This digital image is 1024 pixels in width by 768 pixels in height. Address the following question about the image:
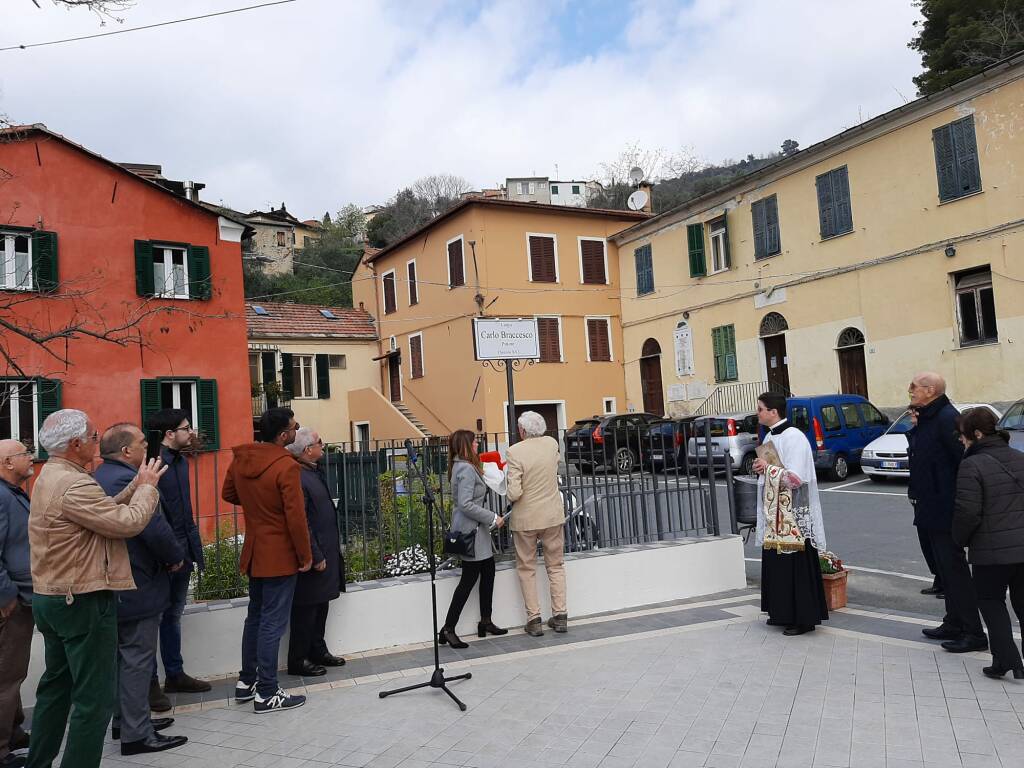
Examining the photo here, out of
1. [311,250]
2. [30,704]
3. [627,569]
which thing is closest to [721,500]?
[627,569]

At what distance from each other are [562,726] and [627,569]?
9.02 ft

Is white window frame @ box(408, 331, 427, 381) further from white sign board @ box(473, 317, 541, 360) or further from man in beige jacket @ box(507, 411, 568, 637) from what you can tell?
man in beige jacket @ box(507, 411, 568, 637)

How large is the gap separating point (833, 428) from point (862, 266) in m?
5.35

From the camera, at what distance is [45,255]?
13.6m

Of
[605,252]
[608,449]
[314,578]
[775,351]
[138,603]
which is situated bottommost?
[314,578]

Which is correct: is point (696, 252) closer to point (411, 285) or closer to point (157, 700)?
point (411, 285)

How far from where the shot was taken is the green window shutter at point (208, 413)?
15375mm

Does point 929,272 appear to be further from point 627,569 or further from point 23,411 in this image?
point 23,411

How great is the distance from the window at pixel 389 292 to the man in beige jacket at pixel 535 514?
24.1 m

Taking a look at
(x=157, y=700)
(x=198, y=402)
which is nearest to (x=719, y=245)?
(x=198, y=402)

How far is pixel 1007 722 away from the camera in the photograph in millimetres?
3955

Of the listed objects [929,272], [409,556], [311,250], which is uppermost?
[311,250]

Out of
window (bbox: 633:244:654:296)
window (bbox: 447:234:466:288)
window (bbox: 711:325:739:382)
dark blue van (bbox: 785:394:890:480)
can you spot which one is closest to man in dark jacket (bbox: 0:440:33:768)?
dark blue van (bbox: 785:394:890:480)

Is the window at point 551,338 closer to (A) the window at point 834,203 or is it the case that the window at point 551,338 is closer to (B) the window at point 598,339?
(B) the window at point 598,339
